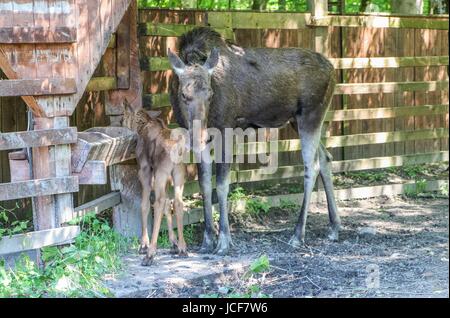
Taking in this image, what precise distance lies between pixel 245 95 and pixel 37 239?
282cm

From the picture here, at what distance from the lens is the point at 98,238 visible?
7309mm

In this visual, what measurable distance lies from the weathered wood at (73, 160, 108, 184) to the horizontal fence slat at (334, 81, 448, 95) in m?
4.24

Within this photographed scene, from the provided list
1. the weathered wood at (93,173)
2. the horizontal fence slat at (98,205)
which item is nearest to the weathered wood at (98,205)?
the horizontal fence slat at (98,205)

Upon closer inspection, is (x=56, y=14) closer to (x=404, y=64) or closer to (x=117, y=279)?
(x=117, y=279)

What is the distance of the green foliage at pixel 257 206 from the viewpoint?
32.8 feet

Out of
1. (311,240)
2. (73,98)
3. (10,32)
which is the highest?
(10,32)

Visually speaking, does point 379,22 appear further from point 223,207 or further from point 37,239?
point 37,239

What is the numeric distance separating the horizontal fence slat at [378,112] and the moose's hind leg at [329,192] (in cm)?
130

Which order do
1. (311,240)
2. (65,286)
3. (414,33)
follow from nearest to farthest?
(65,286) < (311,240) < (414,33)

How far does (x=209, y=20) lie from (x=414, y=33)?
487 centimetres

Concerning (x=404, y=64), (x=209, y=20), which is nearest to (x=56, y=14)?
(x=209, y=20)

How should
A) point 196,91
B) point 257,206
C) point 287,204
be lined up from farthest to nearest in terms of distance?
point 287,204
point 257,206
point 196,91

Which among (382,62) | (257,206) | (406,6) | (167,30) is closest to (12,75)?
(167,30)

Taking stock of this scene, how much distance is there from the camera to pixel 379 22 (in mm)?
11047
